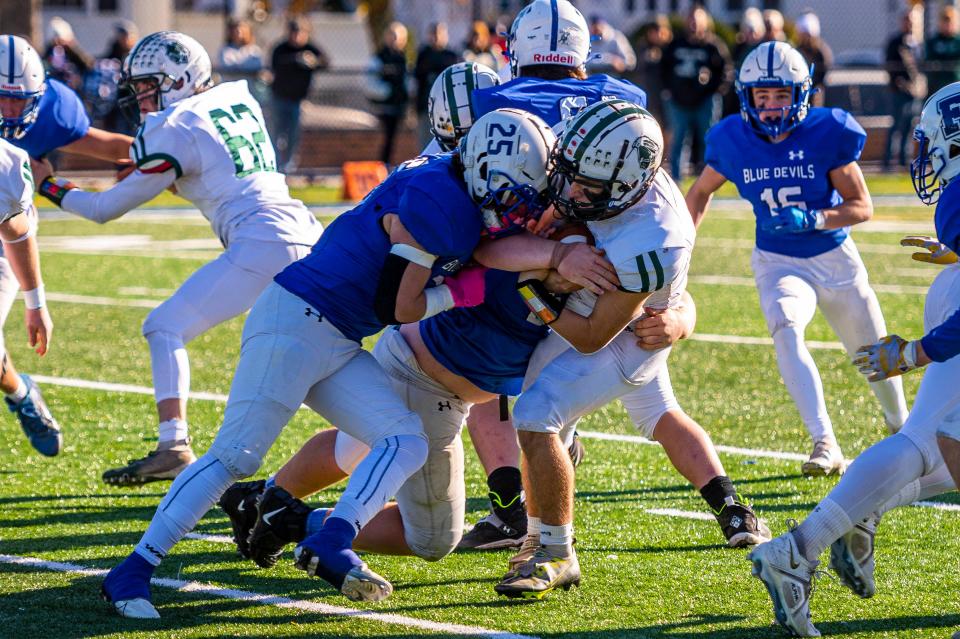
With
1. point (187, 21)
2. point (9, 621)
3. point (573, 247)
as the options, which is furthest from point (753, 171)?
point (187, 21)

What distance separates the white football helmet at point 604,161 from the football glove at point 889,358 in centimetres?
76

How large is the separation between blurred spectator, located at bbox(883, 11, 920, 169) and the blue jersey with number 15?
38.8 ft

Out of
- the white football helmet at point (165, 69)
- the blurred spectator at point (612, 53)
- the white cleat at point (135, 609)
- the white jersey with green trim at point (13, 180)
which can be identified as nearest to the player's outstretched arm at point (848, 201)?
the white football helmet at point (165, 69)

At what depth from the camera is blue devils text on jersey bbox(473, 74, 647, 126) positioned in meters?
4.57

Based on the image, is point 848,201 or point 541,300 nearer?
point 541,300

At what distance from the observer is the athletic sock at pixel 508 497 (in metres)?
4.86

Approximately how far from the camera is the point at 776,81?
616 centimetres

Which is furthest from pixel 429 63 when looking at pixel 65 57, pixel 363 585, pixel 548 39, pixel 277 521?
pixel 363 585

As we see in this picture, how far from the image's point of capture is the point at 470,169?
3920 millimetres

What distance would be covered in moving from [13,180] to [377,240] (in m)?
1.48

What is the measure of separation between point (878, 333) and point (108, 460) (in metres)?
3.24

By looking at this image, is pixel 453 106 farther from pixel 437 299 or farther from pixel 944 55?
pixel 944 55

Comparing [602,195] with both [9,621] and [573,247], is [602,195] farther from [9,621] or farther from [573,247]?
[9,621]

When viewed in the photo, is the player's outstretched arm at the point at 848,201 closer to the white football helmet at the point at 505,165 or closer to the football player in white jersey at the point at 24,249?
the white football helmet at the point at 505,165
